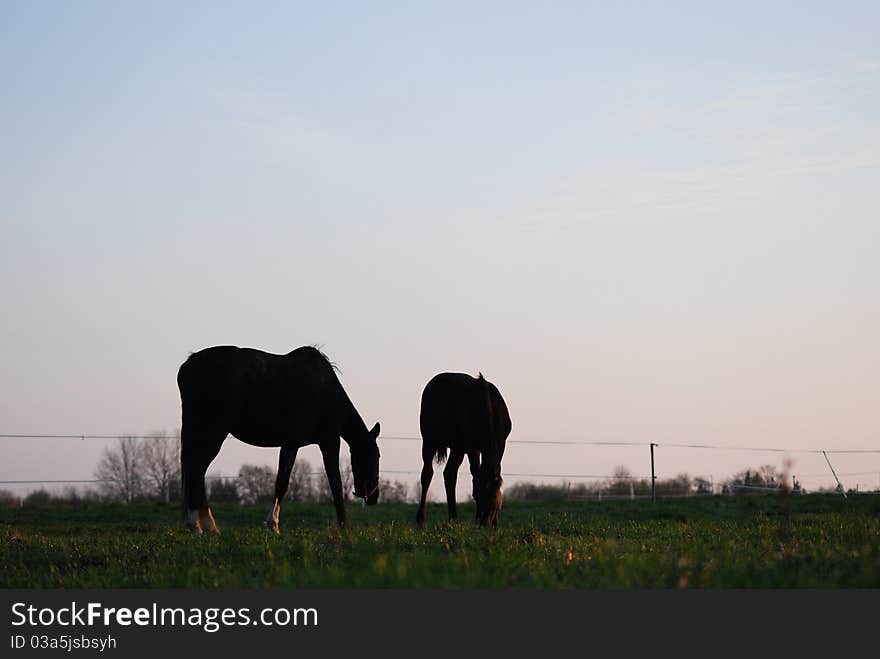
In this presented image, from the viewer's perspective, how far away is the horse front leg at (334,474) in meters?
16.0

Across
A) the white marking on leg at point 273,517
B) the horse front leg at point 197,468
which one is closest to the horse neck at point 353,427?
the white marking on leg at point 273,517

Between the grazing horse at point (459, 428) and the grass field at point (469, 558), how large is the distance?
76.5 inches

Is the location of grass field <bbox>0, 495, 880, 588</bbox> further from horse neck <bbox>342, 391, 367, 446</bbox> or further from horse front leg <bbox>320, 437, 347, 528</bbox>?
horse neck <bbox>342, 391, 367, 446</bbox>

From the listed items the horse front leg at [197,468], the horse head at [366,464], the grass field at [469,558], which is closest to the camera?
the grass field at [469,558]

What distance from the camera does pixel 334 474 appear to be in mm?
16469

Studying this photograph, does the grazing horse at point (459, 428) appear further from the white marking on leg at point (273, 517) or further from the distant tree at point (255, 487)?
the distant tree at point (255, 487)

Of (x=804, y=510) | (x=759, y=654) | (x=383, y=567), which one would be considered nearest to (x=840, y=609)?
(x=759, y=654)

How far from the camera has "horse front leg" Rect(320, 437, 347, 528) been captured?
52.4 feet

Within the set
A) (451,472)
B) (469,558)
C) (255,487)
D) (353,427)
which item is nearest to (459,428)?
(451,472)

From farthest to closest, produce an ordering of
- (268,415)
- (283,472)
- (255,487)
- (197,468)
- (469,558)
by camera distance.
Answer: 1. (255,487)
2. (283,472)
3. (268,415)
4. (197,468)
5. (469,558)

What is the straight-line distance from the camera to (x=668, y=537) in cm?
1158

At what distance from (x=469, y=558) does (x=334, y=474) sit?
8.99 metres

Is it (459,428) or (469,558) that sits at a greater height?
(459,428)

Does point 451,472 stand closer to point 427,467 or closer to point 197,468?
point 427,467
